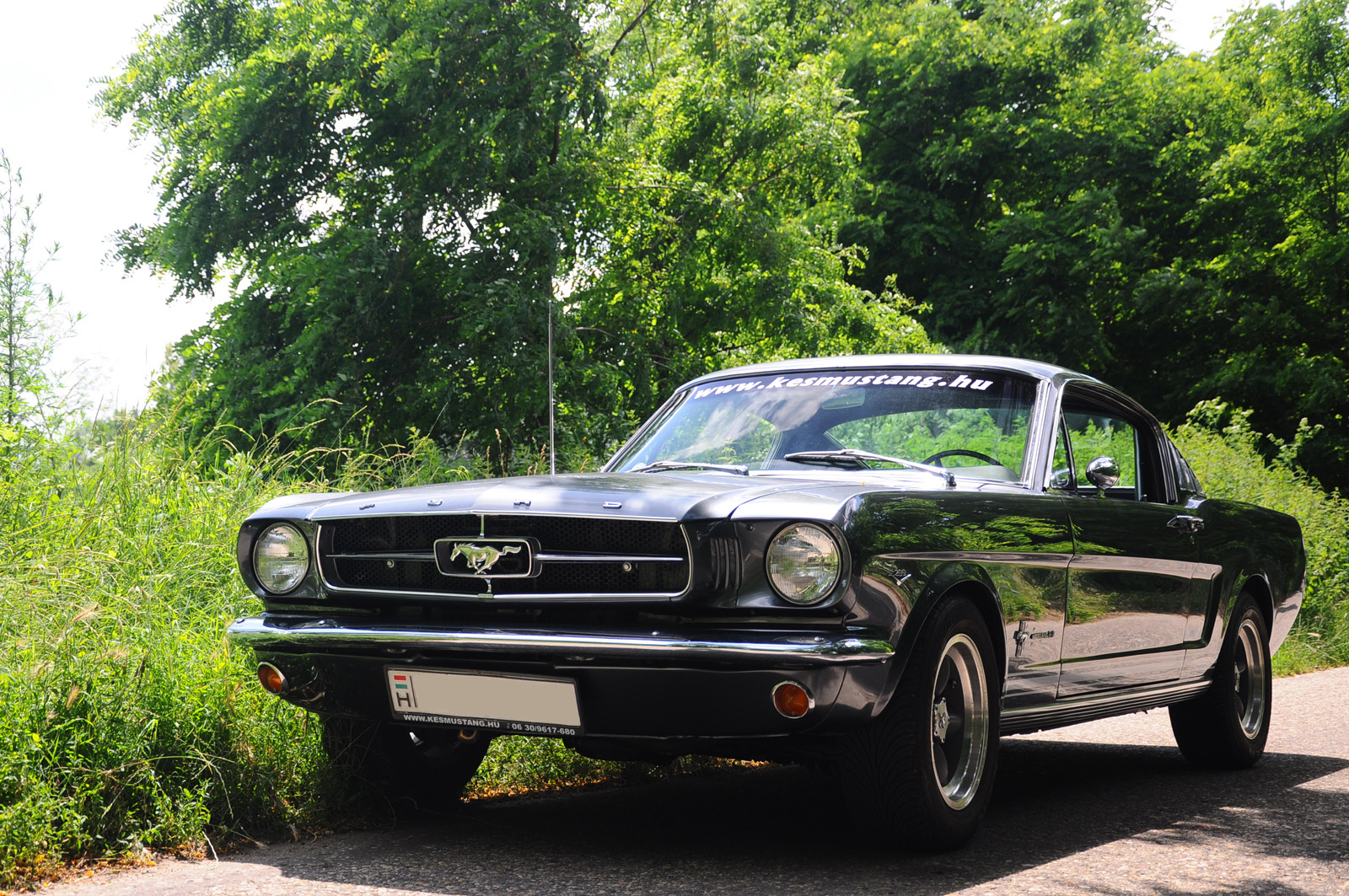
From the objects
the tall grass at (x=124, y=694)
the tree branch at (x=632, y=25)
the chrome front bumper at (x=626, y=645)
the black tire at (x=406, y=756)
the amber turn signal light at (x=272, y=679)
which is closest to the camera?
the chrome front bumper at (x=626, y=645)

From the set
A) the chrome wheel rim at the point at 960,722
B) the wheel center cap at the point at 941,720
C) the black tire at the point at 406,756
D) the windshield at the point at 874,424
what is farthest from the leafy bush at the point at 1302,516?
the black tire at the point at 406,756

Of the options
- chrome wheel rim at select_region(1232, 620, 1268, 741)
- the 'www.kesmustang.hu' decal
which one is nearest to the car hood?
the 'www.kesmustang.hu' decal

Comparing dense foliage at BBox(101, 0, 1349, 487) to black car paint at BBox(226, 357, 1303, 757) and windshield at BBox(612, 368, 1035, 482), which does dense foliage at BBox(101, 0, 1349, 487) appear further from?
black car paint at BBox(226, 357, 1303, 757)

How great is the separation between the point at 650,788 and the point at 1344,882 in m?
2.55

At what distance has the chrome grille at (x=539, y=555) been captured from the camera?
145 inches

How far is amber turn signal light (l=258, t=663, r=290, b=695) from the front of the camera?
4.26 meters

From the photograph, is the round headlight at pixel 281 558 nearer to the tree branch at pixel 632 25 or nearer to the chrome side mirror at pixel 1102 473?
the chrome side mirror at pixel 1102 473

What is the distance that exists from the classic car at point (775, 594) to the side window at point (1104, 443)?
4cm

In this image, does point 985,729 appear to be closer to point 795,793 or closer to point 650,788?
point 795,793

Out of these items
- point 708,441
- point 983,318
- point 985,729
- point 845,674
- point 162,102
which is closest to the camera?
point 845,674

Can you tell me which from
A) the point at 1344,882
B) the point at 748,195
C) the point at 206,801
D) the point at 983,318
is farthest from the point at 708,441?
the point at 983,318

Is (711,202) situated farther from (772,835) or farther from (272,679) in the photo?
(272,679)

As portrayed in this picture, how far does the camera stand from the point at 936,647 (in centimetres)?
390

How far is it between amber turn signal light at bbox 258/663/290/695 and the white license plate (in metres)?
0.45
